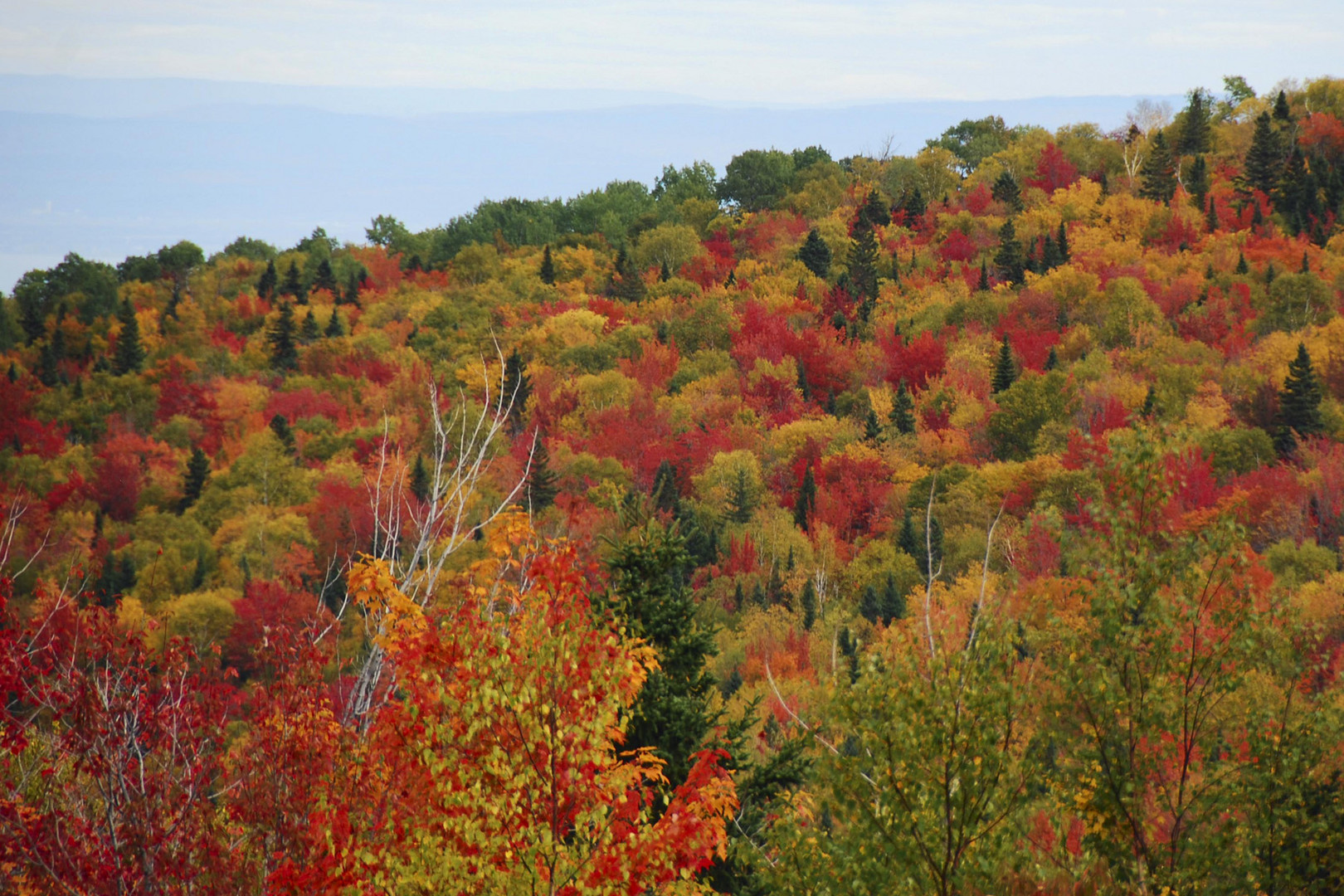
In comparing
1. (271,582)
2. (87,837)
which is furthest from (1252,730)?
(271,582)

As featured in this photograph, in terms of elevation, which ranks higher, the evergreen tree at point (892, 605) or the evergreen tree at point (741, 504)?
the evergreen tree at point (741, 504)

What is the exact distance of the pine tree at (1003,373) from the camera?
85.4 m

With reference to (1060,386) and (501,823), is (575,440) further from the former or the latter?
(501,823)

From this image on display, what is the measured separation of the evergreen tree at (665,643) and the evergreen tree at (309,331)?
9964 centimetres

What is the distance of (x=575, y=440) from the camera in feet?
294

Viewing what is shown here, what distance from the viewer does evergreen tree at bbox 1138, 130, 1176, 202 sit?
110m

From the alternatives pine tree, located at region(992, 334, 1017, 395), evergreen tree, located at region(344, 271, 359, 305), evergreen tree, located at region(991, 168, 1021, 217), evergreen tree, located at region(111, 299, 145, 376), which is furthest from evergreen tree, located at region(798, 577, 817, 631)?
evergreen tree, located at region(111, 299, 145, 376)

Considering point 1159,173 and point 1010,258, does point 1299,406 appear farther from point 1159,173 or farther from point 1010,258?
point 1159,173

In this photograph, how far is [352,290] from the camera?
120625 millimetres

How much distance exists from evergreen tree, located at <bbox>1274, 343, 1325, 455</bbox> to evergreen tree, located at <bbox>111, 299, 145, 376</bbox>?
3659 inches

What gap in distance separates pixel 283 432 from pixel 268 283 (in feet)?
108

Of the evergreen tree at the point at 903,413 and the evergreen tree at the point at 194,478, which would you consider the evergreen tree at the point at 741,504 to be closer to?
the evergreen tree at the point at 903,413

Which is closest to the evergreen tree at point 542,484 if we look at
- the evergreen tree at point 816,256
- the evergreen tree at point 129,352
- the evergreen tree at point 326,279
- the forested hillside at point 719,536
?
the forested hillside at point 719,536

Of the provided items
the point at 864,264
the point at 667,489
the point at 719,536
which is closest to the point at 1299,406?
the point at 719,536
